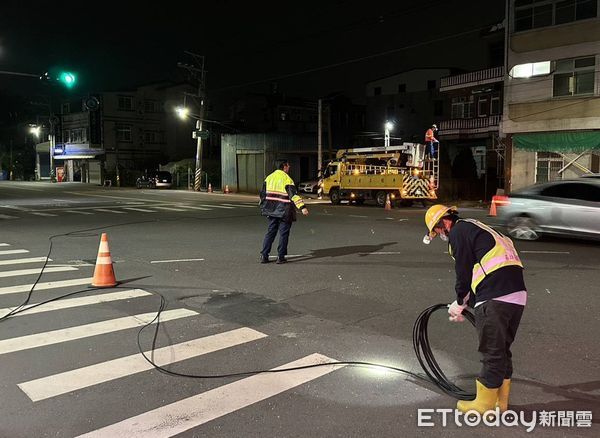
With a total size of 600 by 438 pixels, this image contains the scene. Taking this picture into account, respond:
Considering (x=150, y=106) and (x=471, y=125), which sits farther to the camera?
(x=150, y=106)

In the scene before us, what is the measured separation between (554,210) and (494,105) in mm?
27928

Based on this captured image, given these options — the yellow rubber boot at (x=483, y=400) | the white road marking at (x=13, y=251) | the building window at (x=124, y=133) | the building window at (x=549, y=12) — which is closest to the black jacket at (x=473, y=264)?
the yellow rubber boot at (x=483, y=400)

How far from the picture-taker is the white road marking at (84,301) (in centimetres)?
691

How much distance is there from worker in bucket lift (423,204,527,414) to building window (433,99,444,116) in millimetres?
52220

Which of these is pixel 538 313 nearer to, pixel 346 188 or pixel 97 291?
pixel 97 291

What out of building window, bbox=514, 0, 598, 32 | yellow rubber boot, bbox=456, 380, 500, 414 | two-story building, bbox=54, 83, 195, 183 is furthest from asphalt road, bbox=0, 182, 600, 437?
two-story building, bbox=54, 83, 195, 183

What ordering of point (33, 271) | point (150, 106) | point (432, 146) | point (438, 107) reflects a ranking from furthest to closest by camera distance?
point (150, 106)
point (438, 107)
point (432, 146)
point (33, 271)

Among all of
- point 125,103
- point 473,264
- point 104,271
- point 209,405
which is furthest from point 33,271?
Result: point 125,103

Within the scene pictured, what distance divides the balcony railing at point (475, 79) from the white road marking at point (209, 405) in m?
34.3

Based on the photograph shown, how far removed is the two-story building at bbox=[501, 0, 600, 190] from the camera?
76.3 ft

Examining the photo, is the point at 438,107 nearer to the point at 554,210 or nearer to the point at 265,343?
the point at 554,210

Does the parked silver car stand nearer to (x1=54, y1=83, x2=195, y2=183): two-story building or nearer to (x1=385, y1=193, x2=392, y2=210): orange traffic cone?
(x1=385, y1=193, x2=392, y2=210): orange traffic cone

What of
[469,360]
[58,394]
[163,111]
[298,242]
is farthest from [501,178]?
[163,111]

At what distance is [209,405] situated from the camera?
4141mm
